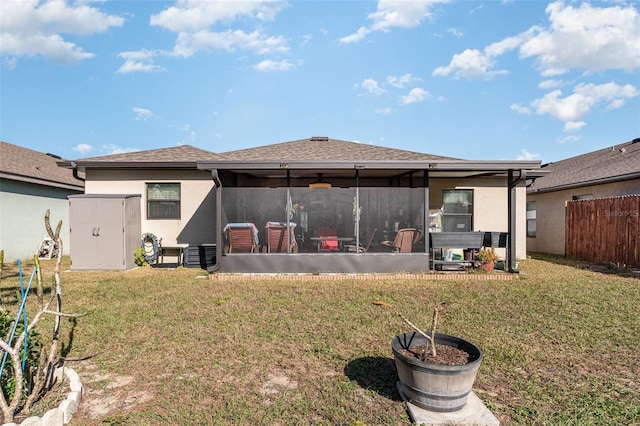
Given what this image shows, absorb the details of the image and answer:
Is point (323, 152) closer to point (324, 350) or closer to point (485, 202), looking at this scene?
point (485, 202)

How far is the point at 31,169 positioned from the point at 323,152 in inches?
403

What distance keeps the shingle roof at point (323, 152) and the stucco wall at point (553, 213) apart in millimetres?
5243

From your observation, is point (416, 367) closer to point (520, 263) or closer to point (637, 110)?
→ point (520, 263)

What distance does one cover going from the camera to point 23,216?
11.9 m

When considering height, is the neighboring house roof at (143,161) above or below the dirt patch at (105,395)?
above

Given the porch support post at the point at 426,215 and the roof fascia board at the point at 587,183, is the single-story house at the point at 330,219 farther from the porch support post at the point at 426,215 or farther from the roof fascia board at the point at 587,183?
the roof fascia board at the point at 587,183

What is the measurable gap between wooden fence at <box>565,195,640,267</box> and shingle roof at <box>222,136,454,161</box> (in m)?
4.54

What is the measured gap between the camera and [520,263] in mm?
10508

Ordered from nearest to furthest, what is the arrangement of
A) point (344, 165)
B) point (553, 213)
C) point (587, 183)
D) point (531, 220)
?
point (344, 165) < point (587, 183) < point (553, 213) < point (531, 220)

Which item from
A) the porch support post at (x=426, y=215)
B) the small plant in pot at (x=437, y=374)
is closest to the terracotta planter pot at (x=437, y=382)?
the small plant in pot at (x=437, y=374)

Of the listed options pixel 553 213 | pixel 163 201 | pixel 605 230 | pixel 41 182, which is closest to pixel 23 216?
pixel 41 182

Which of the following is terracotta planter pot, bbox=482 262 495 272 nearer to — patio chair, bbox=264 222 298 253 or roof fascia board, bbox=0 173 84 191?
patio chair, bbox=264 222 298 253

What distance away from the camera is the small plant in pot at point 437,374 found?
8.64ft

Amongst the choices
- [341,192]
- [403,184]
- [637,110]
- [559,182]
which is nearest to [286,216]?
[341,192]
